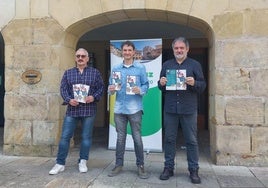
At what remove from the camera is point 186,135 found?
3951 mm

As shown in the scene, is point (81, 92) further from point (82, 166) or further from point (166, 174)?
point (166, 174)

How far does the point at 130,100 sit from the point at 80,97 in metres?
0.68

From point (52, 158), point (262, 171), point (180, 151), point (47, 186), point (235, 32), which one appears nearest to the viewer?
point (47, 186)

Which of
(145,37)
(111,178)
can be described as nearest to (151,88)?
(111,178)

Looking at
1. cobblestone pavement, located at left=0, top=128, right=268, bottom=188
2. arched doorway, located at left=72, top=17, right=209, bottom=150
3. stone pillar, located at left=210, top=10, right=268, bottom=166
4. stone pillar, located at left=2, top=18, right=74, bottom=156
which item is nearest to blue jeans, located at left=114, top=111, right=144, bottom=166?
cobblestone pavement, located at left=0, top=128, right=268, bottom=188

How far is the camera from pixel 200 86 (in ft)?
12.5

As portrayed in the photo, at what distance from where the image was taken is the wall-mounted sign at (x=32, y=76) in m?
5.32

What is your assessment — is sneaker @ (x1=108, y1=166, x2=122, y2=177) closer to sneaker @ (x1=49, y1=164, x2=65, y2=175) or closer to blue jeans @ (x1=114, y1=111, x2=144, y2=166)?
blue jeans @ (x1=114, y1=111, x2=144, y2=166)

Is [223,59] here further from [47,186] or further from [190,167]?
[47,186]

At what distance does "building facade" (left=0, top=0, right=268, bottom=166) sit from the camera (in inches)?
184

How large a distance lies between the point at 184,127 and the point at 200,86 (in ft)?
1.83

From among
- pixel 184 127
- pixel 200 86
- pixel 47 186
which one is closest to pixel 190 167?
pixel 184 127

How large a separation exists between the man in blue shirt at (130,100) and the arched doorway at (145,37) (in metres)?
3.17

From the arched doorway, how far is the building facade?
2.11 metres
